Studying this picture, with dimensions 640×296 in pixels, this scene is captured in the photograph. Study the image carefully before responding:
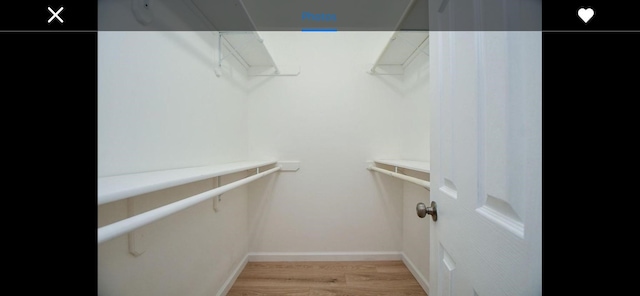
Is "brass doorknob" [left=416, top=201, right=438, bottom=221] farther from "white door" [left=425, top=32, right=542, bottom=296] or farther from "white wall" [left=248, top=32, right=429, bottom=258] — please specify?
"white wall" [left=248, top=32, right=429, bottom=258]

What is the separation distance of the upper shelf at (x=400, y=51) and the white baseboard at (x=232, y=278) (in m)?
1.96

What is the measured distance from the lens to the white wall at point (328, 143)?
182 cm

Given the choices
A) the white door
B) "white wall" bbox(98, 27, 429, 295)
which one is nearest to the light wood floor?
"white wall" bbox(98, 27, 429, 295)

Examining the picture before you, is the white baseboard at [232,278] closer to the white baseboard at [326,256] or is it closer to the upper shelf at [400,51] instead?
the white baseboard at [326,256]

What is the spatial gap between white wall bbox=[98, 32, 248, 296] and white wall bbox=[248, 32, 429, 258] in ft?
1.38

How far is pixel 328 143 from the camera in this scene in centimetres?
184

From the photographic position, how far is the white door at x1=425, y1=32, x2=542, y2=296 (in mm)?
310

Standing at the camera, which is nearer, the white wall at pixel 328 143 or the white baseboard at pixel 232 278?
the white baseboard at pixel 232 278
